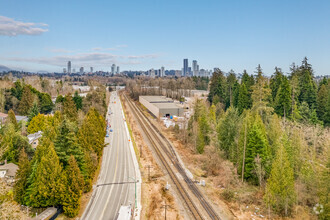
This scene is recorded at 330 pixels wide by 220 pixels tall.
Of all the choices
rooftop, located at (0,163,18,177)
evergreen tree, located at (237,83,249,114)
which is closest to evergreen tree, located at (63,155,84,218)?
rooftop, located at (0,163,18,177)

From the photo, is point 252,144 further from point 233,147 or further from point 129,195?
point 129,195

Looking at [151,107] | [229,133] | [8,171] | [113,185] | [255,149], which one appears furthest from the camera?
[151,107]

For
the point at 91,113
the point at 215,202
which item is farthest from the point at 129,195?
the point at 91,113

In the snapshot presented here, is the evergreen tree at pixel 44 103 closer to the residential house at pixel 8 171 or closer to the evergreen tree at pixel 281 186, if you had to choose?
the residential house at pixel 8 171

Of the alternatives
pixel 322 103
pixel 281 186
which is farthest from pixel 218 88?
pixel 281 186

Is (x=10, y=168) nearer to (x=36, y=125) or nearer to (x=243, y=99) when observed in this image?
(x=36, y=125)

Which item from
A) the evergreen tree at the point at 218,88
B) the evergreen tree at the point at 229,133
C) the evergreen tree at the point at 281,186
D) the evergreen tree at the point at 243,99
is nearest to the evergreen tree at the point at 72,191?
the evergreen tree at the point at 281,186

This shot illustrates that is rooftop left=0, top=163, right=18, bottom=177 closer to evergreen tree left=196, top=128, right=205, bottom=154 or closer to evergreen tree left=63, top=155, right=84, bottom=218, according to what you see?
evergreen tree left=63, top=155, right=84, bottom=218
